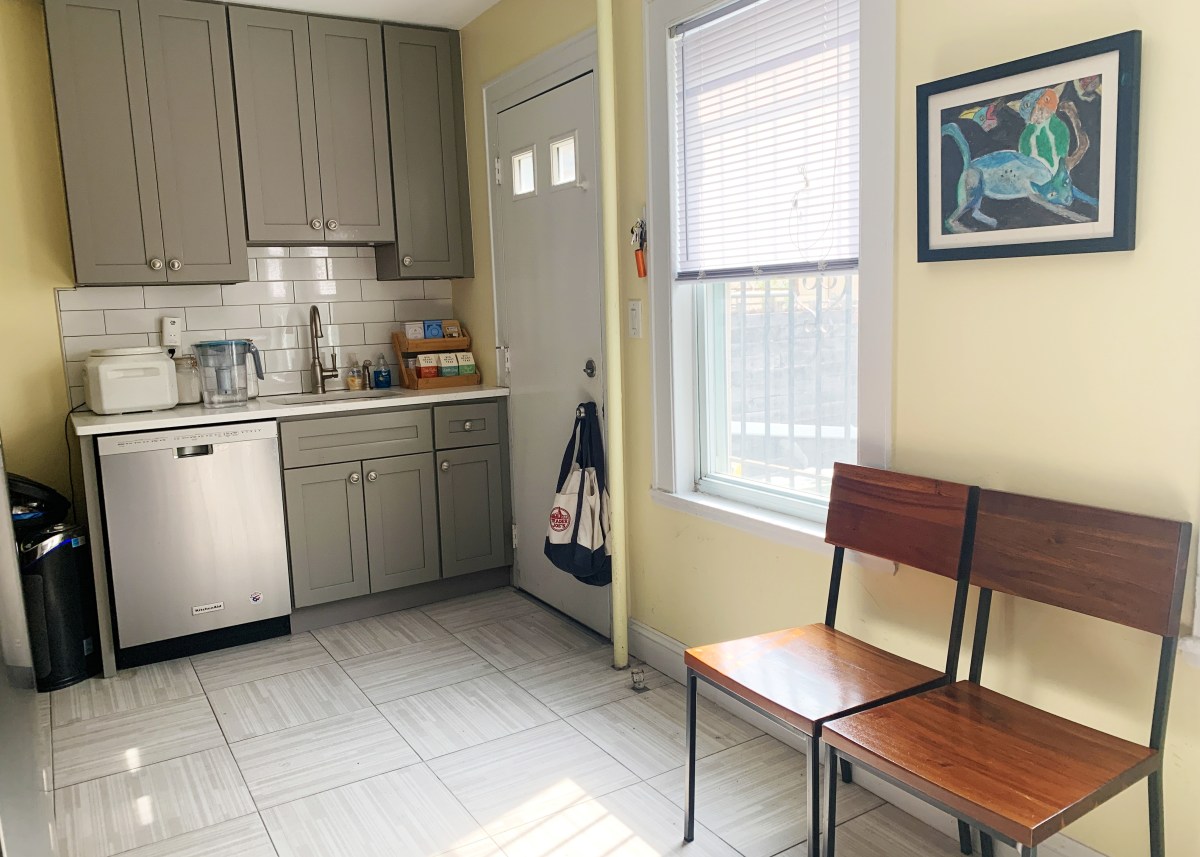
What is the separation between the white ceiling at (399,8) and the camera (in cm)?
369

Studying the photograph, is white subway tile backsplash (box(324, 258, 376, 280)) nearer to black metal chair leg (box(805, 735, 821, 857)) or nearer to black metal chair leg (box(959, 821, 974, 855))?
black metal chair leg (box(805, 735, 821, 857))

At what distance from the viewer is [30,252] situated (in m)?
3.57

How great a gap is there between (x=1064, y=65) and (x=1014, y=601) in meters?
1.11

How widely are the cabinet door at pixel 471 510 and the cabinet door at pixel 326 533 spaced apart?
37 centimetres

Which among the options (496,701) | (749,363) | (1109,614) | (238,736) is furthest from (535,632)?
(1109,614)

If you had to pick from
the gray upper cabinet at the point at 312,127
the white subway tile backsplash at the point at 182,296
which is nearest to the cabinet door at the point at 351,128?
the gray upper cabinet at the point at 312,127

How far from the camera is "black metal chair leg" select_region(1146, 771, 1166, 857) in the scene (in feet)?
5.24

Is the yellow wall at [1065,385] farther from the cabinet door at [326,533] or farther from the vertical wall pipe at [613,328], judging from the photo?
the cabinet door at [326,533]

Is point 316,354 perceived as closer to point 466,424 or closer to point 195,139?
point 466,424

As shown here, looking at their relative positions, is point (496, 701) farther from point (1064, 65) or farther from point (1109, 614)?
point (1064, 65)

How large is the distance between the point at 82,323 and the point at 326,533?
1.32m

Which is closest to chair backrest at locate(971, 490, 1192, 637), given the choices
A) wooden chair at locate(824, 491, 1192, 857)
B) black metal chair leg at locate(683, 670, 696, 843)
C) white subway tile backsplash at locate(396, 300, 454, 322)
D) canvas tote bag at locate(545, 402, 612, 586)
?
wooden chair at locate(824, 491, 1192, 857)

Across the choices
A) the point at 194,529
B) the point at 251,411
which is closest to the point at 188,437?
the point at 251,411

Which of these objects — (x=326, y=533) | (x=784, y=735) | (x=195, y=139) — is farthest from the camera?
(x=326, y=533)
